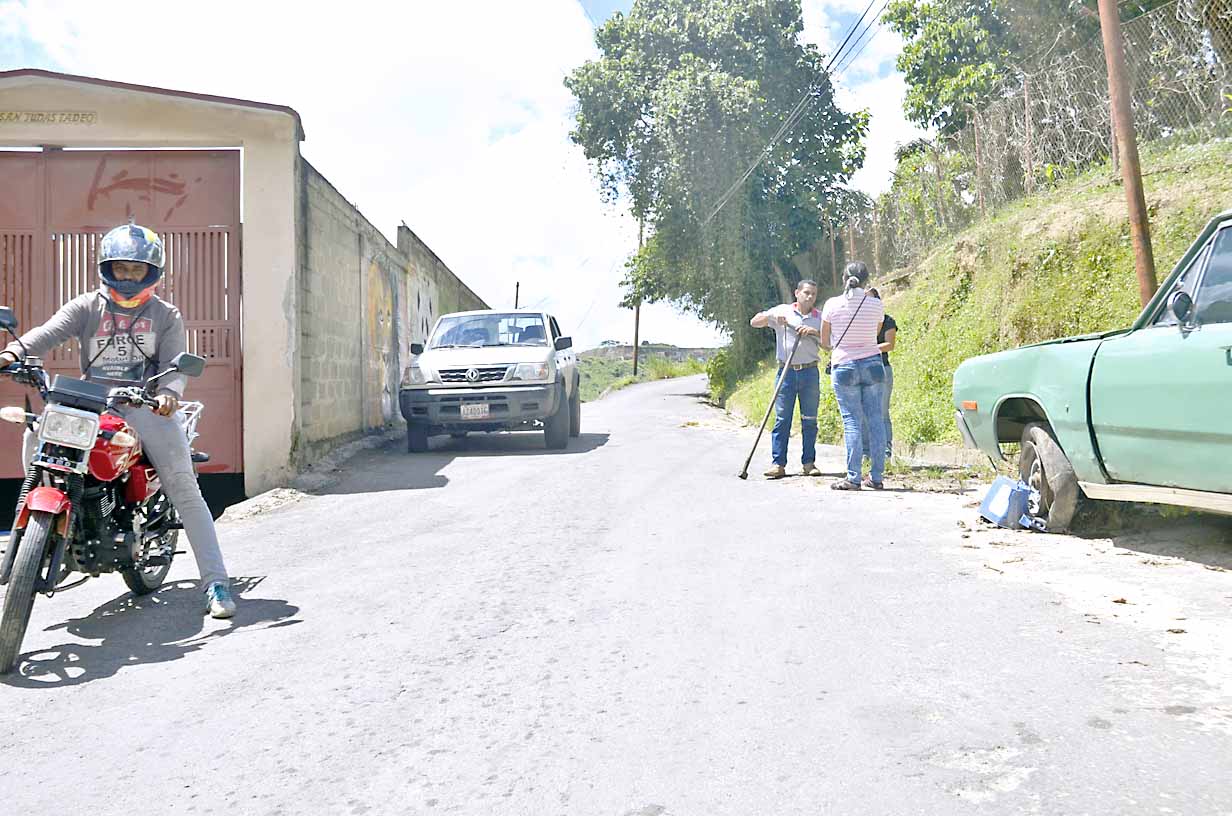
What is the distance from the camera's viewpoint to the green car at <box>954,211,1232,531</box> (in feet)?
15.3

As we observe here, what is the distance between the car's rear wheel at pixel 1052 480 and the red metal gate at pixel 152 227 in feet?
23.1

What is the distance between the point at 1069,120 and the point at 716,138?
13.9 metres

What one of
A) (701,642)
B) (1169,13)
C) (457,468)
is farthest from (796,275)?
(701,642)

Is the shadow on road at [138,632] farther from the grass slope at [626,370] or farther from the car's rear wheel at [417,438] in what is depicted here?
the grass slope at [626,370]

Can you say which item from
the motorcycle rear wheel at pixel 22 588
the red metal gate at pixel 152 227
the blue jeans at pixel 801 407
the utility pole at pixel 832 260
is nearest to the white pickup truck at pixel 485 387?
the red metal gate at pixel 152 227

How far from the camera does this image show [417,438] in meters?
12.0

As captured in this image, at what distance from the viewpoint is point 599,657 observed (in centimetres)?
375

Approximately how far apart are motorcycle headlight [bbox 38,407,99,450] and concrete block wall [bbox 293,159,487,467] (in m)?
5.34

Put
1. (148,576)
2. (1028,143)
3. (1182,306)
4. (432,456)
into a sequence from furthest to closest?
(1028,143) < (432,456) < (148,576) < (1182,306)

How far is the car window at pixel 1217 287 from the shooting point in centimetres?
472

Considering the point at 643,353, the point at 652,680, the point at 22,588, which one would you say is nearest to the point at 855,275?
the point at 652,680

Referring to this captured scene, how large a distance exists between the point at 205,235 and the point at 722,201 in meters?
19.7

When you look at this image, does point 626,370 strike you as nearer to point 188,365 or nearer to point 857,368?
point 857,368

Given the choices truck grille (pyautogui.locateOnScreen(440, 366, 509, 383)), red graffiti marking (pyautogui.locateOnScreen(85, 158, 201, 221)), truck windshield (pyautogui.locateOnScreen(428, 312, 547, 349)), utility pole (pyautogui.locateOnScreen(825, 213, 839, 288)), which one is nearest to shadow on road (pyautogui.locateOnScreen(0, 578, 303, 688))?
red graffiti marking (pyautogui.locateOnScreen(85, 158, 201, 221))
